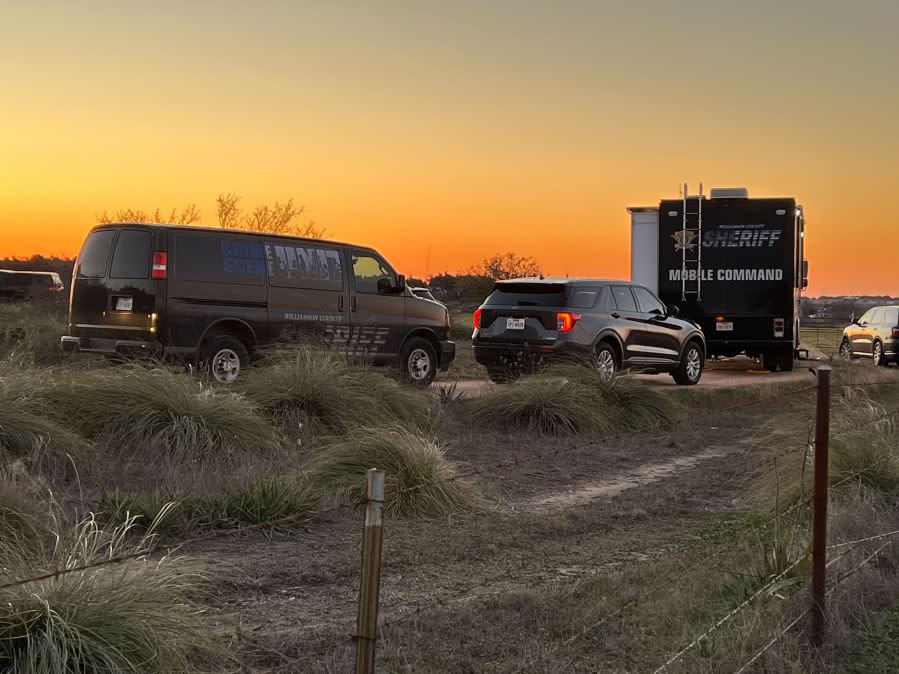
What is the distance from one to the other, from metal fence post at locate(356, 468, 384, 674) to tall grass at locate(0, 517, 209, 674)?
1.25 m

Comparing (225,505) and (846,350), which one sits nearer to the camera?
(225,505)

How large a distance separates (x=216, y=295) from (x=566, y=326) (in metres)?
5.11

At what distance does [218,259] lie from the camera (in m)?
13.5

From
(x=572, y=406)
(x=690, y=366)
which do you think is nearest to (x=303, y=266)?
(x=572, y=406)

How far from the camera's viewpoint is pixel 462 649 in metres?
5.12

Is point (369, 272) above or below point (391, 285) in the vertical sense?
above

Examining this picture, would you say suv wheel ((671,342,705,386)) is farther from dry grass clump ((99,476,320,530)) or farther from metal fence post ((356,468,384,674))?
metal fence post ((356,468,384,674))

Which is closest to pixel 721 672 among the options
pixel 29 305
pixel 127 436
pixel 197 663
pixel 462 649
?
pixel 462 649

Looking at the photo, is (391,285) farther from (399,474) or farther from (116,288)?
(399,474)

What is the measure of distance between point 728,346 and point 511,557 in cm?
1495

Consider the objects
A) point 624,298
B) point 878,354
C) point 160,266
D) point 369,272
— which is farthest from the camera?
point 878,354

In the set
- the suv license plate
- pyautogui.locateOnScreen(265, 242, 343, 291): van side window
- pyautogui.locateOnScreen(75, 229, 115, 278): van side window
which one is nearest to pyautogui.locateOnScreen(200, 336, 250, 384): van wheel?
pyautogui.locateOnScreen(265, 242, 343, 291): van side window

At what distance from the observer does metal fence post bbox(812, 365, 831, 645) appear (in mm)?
4957

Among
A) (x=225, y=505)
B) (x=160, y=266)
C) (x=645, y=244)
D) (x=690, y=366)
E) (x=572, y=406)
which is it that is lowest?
(x=225, y=505)
